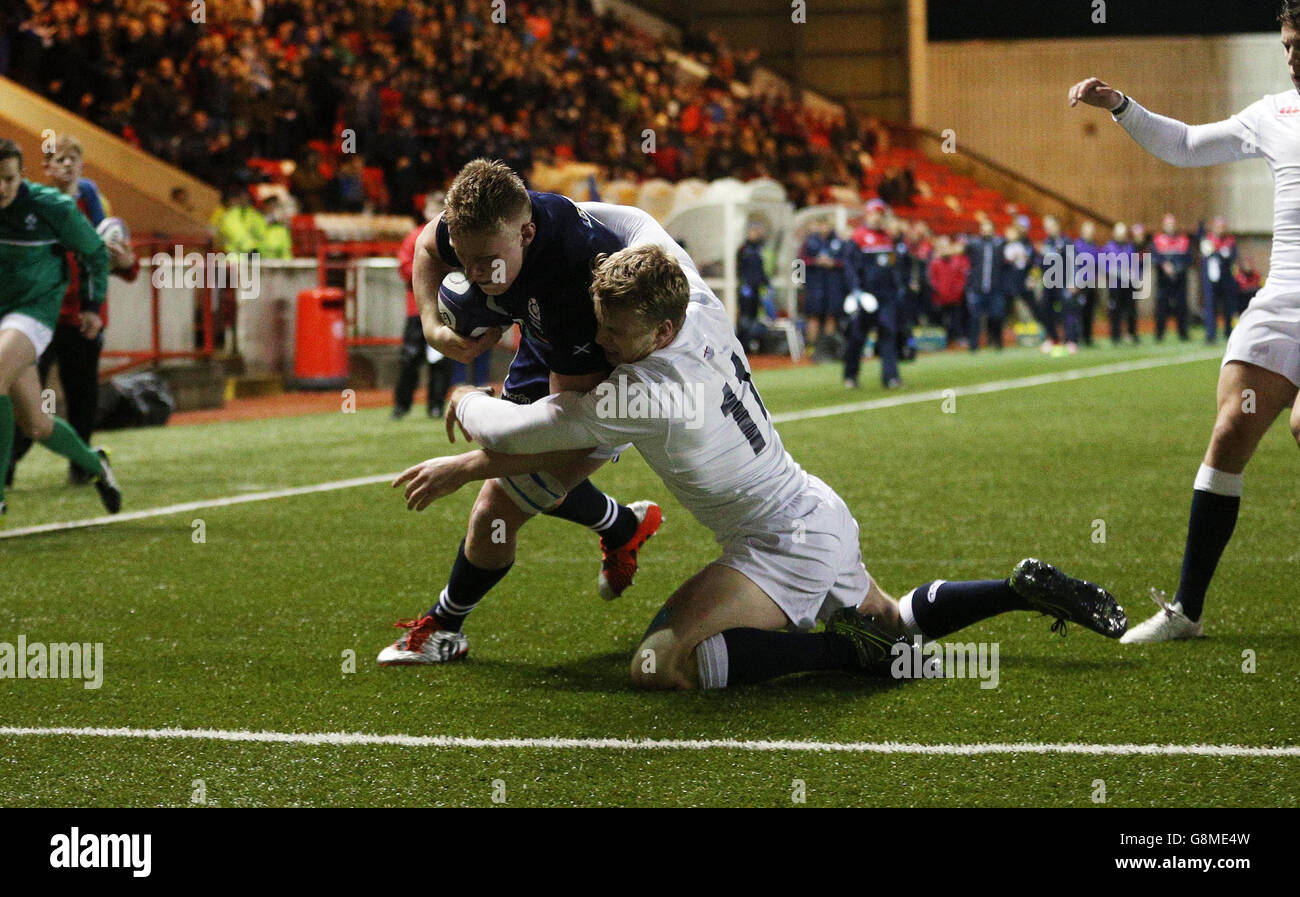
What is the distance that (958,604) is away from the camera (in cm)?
481

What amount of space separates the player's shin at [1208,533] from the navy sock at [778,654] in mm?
1286

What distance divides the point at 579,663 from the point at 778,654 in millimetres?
729

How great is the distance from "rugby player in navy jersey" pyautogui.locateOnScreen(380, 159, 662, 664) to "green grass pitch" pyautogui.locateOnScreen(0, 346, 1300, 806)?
0.89 ft

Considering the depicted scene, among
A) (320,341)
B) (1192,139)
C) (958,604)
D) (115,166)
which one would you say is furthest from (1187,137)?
(115,166)

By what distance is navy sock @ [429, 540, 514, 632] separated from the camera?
16.6 ft

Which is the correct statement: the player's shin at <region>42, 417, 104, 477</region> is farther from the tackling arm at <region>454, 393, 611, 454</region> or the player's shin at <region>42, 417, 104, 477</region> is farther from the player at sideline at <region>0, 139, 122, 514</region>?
the tackling arm at <region>454, 393, 611, 454</region>

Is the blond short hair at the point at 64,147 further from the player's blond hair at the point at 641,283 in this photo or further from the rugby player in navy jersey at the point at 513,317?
the player's blond hair at the point at 641,283

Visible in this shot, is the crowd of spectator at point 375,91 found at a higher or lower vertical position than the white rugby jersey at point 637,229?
higher

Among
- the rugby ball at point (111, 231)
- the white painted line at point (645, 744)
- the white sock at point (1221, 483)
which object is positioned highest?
the rugby ball at point (111, 231)

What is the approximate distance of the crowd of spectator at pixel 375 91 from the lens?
18.4 m

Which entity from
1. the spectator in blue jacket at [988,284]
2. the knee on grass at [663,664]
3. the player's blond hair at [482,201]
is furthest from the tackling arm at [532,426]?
the spectator in blue jacket at [988,284]
